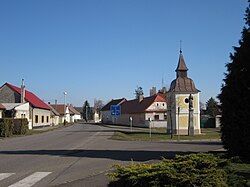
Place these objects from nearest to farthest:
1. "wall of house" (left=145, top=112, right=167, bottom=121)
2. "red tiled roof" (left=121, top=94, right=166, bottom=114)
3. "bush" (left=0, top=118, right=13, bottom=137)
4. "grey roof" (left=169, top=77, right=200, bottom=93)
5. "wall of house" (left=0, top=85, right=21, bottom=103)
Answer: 1. "bush" (left=0, top=118, right=13, bottom=137)
2. "grey roof" (left=169, top=77, right=200, bottom=93)
3. "wall of house" (left=0, top=85, right=21, bottom=103)
4. "wall of house" (left=145, top=112, right=167, bottom=121)
5. "red tiled roof" (left=121, top=94, right=166, bottom=114)

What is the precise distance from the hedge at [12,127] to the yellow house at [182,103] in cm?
1690

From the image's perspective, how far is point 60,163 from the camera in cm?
1731

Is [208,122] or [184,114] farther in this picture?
[208,122]

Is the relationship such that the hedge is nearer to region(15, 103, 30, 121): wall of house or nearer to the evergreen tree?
region(15, 103, 30, 121): wall of house

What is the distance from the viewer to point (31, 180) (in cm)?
1248

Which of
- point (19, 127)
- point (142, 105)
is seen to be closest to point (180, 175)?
point (19, 127)

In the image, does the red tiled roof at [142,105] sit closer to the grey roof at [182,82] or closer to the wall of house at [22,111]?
the wall of house at [22,111]

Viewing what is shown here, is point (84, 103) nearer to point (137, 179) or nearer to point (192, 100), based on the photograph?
point (192, 100)

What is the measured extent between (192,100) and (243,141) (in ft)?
117

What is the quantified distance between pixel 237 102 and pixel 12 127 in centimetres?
3437

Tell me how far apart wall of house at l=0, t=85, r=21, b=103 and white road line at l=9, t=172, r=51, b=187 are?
199 ft

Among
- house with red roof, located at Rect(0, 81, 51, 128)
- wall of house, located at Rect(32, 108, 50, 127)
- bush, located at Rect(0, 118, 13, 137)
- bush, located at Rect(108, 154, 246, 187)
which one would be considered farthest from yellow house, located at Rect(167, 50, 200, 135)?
bush, located at Rect(108, 154, 246, 187)

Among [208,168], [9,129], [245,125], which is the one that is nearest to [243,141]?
[245,125]

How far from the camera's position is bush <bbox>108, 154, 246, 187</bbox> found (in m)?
7.71
